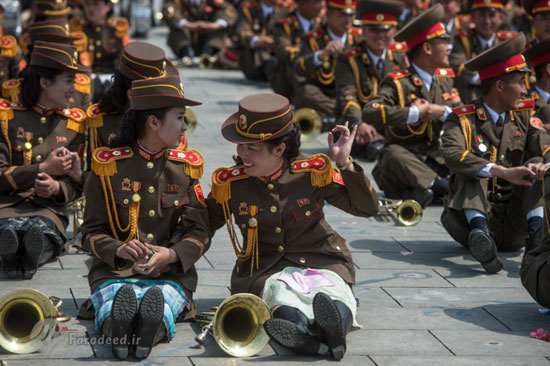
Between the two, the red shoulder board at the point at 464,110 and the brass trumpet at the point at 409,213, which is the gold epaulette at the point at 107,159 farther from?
the brass trumpet at the point at 409,213

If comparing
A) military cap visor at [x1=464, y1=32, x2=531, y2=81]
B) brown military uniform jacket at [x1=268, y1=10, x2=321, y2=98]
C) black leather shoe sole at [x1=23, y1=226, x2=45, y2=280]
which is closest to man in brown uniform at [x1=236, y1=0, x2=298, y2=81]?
brown military uniform jacket at [x1=268, y1=10, x2=321, y2=98]

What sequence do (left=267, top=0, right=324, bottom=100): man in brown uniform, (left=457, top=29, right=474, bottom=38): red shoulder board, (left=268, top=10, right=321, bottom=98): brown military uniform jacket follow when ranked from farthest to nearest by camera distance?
(left=267, top=0, right=324, bottom=100): man in brown uniform → (left=268, top=10, right=321, bottom=98): brown military uniform jacket → (left=457, top=29, right=474, bottom=38): red shoulder board

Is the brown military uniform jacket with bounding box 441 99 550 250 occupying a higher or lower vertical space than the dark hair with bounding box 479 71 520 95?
lower

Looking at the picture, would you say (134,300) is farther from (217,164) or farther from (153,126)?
(217,164)

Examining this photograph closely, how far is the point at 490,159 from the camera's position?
6.72 m

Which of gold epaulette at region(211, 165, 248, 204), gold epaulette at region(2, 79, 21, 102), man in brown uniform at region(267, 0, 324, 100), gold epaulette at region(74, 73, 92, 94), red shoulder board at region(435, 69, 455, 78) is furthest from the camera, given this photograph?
man in brown uniform at region(267, 0, 324, 100)

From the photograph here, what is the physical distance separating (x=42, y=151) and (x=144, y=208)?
57.0 inches

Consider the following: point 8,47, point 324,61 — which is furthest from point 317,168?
point 324,61

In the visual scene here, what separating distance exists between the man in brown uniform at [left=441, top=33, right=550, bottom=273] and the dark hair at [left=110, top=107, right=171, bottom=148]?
Result: 7.72ft

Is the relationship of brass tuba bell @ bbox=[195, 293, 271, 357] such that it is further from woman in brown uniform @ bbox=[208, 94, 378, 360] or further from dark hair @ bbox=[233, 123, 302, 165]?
dark hair @ bbox=[233, 123, 302, 165]

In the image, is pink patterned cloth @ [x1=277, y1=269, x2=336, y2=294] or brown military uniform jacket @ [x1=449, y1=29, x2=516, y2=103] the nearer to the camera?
pink patterned cloth @ [x1=277, y1=269, x2=336, y2=294]

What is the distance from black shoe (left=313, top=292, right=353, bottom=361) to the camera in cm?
452

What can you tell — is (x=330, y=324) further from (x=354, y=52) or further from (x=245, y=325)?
(x=354, y=52)

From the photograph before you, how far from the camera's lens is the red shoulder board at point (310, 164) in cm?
509
